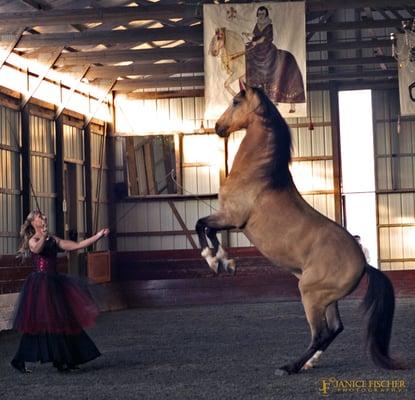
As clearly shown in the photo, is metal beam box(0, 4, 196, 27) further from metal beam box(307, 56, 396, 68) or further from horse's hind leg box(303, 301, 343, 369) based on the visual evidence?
horse's hind leg box(303, 301, 343, 369)

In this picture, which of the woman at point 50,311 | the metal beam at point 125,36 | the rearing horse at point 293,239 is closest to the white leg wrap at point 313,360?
the rearing horse at point 293,239

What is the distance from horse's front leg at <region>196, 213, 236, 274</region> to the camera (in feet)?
24.4

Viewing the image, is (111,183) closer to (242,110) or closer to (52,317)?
(52,317)

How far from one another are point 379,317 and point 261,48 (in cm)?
687

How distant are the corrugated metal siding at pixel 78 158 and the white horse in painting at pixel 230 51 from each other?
656 cm

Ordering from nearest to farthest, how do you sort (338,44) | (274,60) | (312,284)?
(312,284) → (274,60) → (338,44)

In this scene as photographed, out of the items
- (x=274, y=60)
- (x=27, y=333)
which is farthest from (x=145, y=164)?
(x=27, y=333)

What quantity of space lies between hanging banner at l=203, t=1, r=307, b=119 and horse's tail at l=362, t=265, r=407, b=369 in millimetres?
6366

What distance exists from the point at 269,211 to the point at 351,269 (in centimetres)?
74

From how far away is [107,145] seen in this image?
22688mm

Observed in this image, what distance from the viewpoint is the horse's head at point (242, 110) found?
7.74 m

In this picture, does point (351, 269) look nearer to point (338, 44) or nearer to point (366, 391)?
point (366, 391)

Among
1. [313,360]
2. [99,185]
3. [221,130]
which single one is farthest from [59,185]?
[313,360]

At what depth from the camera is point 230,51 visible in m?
13.7
